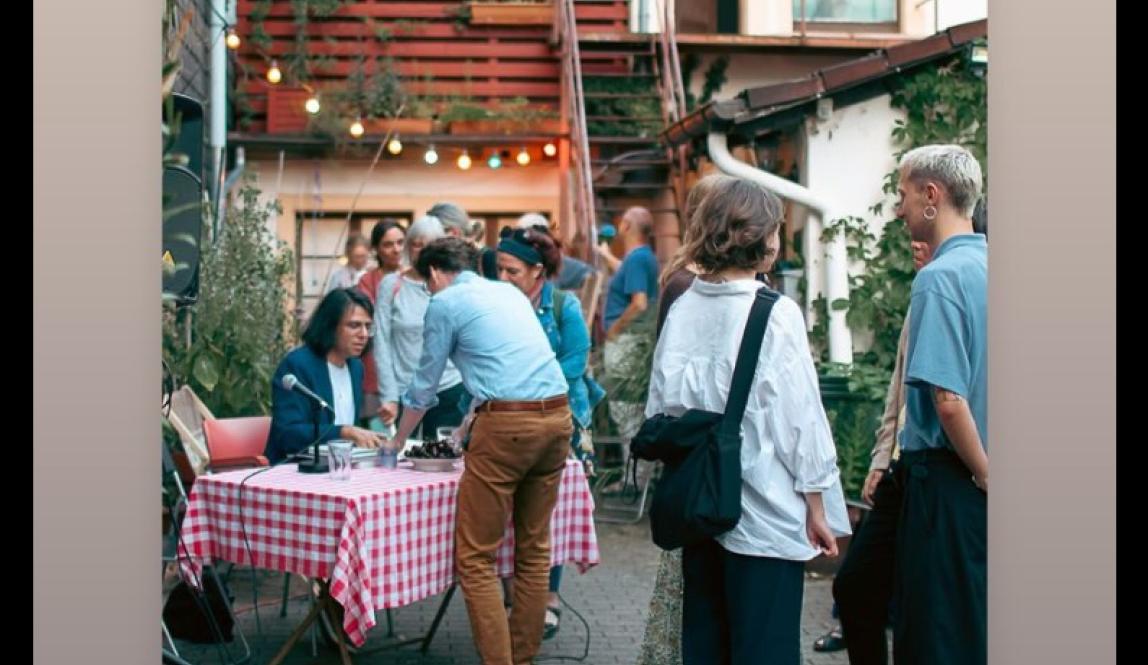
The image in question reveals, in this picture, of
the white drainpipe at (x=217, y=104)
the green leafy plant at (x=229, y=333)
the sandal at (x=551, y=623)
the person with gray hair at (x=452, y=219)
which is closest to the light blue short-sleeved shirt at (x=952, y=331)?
the sandal at (x=551, y=623)

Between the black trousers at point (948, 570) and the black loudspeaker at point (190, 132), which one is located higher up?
the black loudspeaker at point (190, 132)

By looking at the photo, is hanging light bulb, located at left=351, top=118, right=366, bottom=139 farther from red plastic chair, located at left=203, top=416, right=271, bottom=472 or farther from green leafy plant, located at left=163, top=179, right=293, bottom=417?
red plastic chair, located at left=203, top=416, right=271, bottom=472

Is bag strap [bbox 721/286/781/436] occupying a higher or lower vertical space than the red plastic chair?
higher

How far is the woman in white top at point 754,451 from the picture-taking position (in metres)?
4.28

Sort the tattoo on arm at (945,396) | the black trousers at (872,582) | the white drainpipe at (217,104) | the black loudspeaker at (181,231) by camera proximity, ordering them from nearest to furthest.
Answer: the black loudspeaker at (181,231) → the tattoo on arm at (945,396) → the black trousers at (872,582) → the white drainpipe at (217,104)

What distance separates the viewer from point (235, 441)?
7.20 meters

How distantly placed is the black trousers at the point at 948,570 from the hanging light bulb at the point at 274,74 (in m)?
13.4

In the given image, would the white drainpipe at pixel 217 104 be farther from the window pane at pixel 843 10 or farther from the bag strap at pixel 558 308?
the window pane at pixel 843 10

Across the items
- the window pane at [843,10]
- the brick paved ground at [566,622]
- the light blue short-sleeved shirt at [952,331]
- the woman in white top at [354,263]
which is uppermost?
the window pane at [843,10]

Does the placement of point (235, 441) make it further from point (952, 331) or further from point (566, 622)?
point (952, 331)

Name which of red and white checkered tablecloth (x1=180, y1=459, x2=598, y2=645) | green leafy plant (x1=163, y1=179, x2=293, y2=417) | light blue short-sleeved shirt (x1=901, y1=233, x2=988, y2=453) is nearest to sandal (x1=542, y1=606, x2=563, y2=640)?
red and white checkered tablecloth (x1=180, y1=459, x2=598, y2=645)

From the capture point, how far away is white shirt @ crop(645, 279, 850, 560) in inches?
169

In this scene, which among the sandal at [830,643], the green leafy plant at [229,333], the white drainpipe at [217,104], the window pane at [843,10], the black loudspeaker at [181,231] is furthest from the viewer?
the window pane at [843,10]
